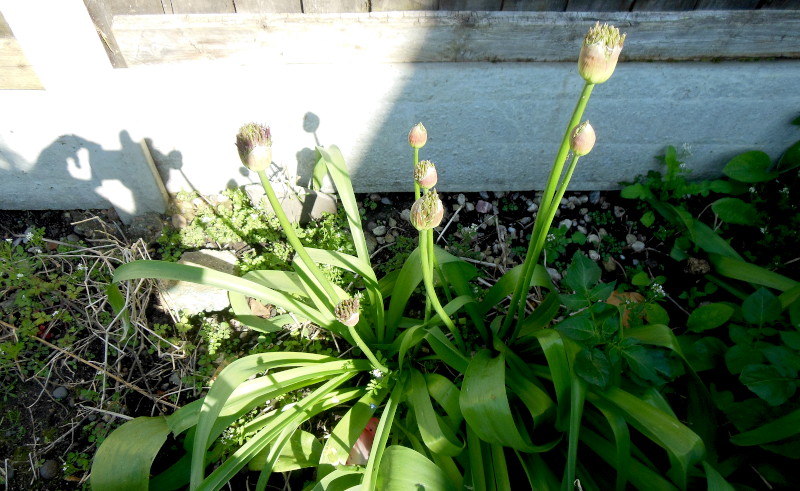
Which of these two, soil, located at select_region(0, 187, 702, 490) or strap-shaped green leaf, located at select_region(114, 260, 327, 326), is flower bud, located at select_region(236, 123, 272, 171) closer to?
strap-shaped green leaf, located at select_region(114, 260, 327, 326)

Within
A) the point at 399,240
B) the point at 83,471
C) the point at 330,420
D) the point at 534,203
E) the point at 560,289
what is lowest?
the point at 83,471

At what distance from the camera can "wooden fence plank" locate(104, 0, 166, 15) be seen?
5.18 feet

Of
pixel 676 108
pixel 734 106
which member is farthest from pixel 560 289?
pixel 734 106

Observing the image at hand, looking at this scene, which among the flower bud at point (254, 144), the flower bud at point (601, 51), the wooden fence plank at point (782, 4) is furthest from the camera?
the wooden fence plank at point (782, 4)

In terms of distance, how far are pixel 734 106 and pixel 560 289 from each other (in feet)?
3.23

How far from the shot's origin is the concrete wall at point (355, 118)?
174cm

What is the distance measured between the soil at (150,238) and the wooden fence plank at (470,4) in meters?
0.81

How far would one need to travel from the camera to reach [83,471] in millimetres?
1627

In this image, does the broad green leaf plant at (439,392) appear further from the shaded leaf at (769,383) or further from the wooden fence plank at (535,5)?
the wooden fence plank at (535,5)

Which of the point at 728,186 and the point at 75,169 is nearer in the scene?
the point at 75,169

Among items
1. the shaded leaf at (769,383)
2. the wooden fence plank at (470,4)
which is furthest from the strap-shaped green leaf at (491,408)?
the wooden fence plank at (470,4)

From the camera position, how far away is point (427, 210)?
101 cm

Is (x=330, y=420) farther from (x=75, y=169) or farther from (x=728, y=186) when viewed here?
(x=728, y=186)

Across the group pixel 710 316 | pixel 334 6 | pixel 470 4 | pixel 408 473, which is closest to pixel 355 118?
pixel 334 6
